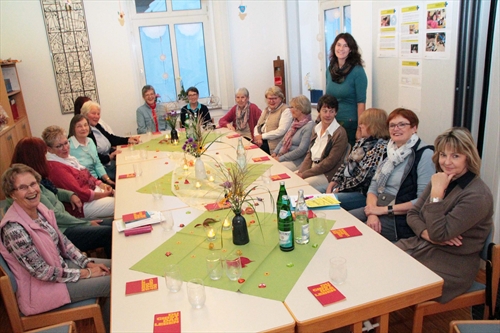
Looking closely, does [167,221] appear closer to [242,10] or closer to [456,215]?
[456,215]

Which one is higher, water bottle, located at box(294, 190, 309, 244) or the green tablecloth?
water bottle, located at box(294, 190, 309, 244)

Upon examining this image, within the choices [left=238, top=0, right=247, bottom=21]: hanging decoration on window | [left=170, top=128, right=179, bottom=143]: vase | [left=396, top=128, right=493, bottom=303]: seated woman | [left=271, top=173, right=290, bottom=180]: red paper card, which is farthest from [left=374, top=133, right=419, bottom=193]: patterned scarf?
[left=238, top=0, right=247, bottom=21]: hanging decoration on window

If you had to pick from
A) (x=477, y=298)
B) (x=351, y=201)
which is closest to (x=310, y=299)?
(x=477, y=298)

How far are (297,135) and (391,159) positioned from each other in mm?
1589

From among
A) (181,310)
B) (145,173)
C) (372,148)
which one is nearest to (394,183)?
(372,148)

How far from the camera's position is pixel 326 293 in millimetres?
1693

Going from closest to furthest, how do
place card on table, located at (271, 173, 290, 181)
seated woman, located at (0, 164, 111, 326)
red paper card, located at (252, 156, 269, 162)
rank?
seated woman, located at (0, 164, 111, 326) → place card on table, located at (271, 173, 290, 181) → red paper card, located at (252, 156, 269, 162)

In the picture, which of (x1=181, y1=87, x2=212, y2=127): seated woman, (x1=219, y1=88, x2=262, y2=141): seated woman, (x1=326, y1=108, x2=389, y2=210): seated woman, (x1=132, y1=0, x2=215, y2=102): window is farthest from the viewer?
(x1=132, y1=0, x2=215, y2=102): window

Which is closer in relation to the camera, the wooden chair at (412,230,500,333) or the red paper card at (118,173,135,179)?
the wooden chair at (412,230,500,333)

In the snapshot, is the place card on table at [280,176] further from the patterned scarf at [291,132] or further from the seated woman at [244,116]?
the seated woman at [244,116]

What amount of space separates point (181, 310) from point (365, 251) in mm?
915

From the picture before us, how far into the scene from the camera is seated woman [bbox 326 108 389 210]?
3.04 metres

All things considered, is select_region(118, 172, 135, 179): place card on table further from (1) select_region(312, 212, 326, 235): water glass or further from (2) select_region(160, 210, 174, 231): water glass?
(1) select_region(312, 212, 326, 235): water glass

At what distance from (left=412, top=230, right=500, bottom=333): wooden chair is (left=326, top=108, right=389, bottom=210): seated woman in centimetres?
109
